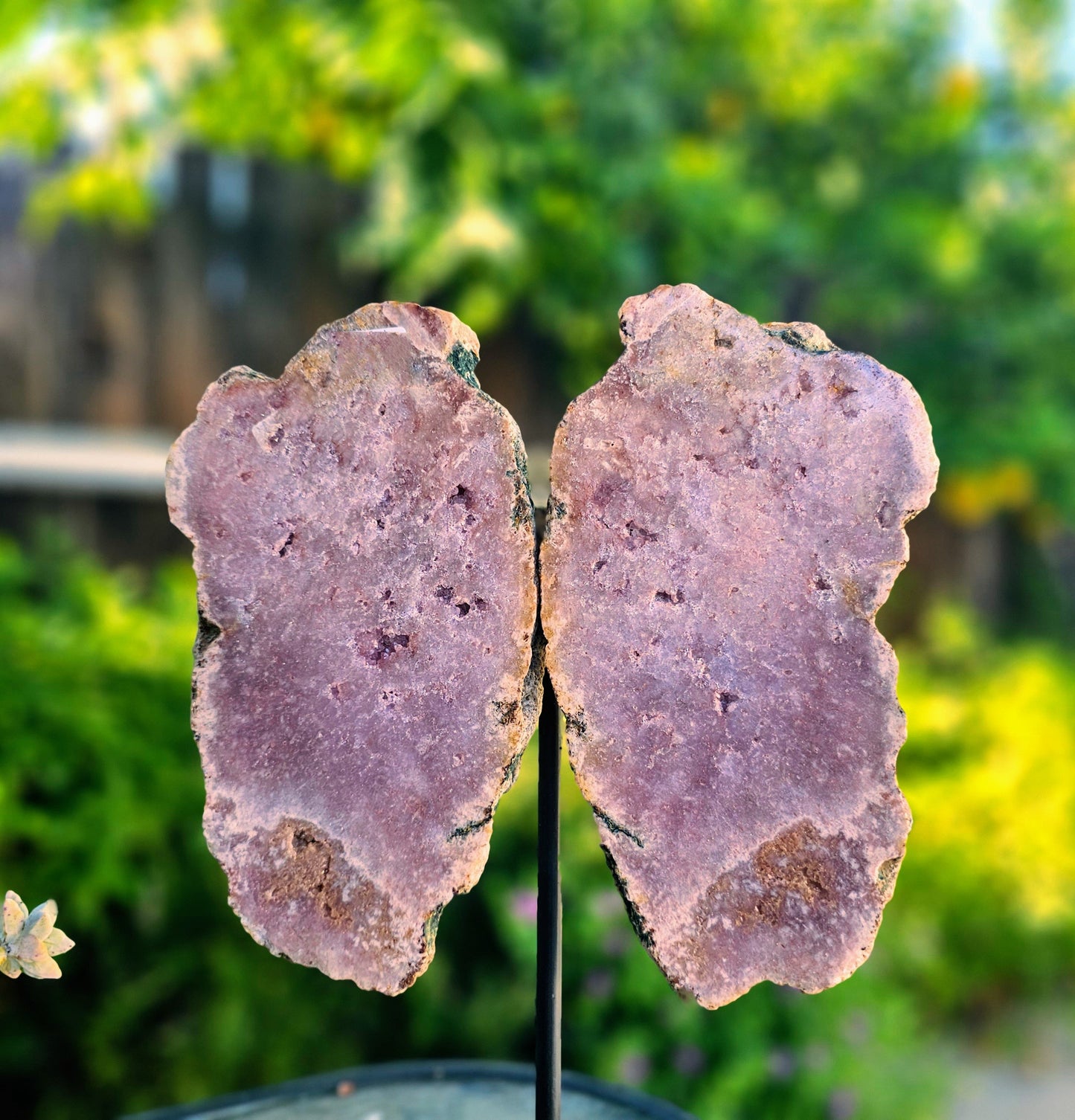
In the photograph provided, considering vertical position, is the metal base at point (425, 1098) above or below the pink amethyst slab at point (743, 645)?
below

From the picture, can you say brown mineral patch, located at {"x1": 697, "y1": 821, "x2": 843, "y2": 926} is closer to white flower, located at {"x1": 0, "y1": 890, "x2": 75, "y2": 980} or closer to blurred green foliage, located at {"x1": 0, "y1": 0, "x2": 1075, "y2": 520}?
white flower, located at {"x1": 0, "y1": 890, "x2": 75, "y2": 980}

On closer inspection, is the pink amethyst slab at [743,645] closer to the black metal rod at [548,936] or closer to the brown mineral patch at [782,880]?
the brown mineral patch at [782,880]

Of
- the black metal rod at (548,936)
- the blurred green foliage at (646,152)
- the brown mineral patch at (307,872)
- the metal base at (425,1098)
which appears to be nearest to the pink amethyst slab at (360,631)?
the brown mineral patch at (307,872)

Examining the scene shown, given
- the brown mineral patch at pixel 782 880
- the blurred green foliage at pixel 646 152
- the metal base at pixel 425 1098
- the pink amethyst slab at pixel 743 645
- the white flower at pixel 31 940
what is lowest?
the metal base at pixel 425 1098

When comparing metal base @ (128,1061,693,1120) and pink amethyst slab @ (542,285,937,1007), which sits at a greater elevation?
pink amethyst slab @ (542,285,937,1007)

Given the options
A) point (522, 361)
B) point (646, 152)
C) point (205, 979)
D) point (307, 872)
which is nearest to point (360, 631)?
point (307, 872)

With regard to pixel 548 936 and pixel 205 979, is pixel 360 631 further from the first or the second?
pixel 205 979

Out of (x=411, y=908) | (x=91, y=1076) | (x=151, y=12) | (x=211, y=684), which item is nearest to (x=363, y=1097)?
(x=411, y=908)

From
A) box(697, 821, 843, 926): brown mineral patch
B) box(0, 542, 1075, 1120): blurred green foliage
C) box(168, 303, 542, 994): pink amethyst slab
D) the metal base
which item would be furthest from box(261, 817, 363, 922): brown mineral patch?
box(0, 542, 1075, 1120): blurred green foliage
